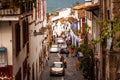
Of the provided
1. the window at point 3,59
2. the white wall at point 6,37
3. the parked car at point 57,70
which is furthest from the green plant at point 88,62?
the window at point 3,59

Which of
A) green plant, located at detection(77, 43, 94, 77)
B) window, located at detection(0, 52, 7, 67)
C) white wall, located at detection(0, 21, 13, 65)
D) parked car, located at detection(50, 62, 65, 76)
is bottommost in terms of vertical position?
parked car, located at detection(50, 62, 65, 76)

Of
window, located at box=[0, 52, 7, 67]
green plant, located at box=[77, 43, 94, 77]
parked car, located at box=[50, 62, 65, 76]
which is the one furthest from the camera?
parked car, located at box=[50, 62, 65, 76]

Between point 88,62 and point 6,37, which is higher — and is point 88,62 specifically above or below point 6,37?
below

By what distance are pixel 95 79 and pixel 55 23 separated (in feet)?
230

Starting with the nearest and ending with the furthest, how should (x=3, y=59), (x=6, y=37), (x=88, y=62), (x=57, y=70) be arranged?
(x=3, y=59), (x=6, y=37), (x=88, y=62), (x=57, y=70)

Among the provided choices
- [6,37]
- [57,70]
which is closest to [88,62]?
[57,70]

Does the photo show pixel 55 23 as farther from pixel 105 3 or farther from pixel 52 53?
pixel 105 3

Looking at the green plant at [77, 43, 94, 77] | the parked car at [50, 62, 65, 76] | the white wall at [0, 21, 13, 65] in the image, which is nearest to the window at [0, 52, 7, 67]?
the white wall at [0, 21, 13, 65]

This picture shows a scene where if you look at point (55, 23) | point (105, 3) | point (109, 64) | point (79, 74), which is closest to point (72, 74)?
point (79, 74)

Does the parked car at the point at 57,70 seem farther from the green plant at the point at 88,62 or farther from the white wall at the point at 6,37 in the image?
the white wall at the point at 6,37

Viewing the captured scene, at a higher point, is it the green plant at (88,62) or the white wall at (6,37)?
the white wall at (6,37)

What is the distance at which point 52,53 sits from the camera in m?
65.8

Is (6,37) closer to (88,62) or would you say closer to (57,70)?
(88,62)

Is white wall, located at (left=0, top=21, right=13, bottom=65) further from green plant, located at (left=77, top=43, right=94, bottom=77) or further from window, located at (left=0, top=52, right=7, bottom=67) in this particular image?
green plant, located at (left=77, top=43, right=94, bottom=77)
